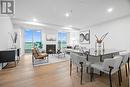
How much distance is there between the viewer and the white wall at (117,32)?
503cm

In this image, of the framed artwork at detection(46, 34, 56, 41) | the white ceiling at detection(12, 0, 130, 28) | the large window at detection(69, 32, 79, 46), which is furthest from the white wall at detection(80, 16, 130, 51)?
the framed artwork at detection(46, 34, 56, 41)

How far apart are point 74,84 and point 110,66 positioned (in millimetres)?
1036

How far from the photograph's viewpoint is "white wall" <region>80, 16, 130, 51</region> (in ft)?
16.5

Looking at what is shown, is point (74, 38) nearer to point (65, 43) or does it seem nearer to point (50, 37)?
point (65, 43)

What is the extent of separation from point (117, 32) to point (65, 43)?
19.1ft

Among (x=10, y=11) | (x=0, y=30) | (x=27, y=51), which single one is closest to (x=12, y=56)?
(x=0, y=30)

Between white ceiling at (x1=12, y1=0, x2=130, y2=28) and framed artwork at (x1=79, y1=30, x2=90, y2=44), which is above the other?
white ceiling at (x1=12, y1=0, x2=130, y2=28)

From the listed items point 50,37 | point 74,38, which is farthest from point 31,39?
point 74,38

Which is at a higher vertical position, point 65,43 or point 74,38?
point 74,38

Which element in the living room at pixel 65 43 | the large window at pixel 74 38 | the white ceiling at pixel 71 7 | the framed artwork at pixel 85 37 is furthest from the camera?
the large window at pixel 74 38

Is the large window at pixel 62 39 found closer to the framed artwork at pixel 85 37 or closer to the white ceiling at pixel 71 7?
the framed artwork at pixel 85 37

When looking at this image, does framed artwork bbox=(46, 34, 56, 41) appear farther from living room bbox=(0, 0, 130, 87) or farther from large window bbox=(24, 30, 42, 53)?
large window bbox=(24, 30, 42, 53)

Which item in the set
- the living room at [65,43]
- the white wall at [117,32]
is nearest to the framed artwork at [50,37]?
the living room at [65,43]

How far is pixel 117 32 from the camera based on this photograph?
18.1 feet
